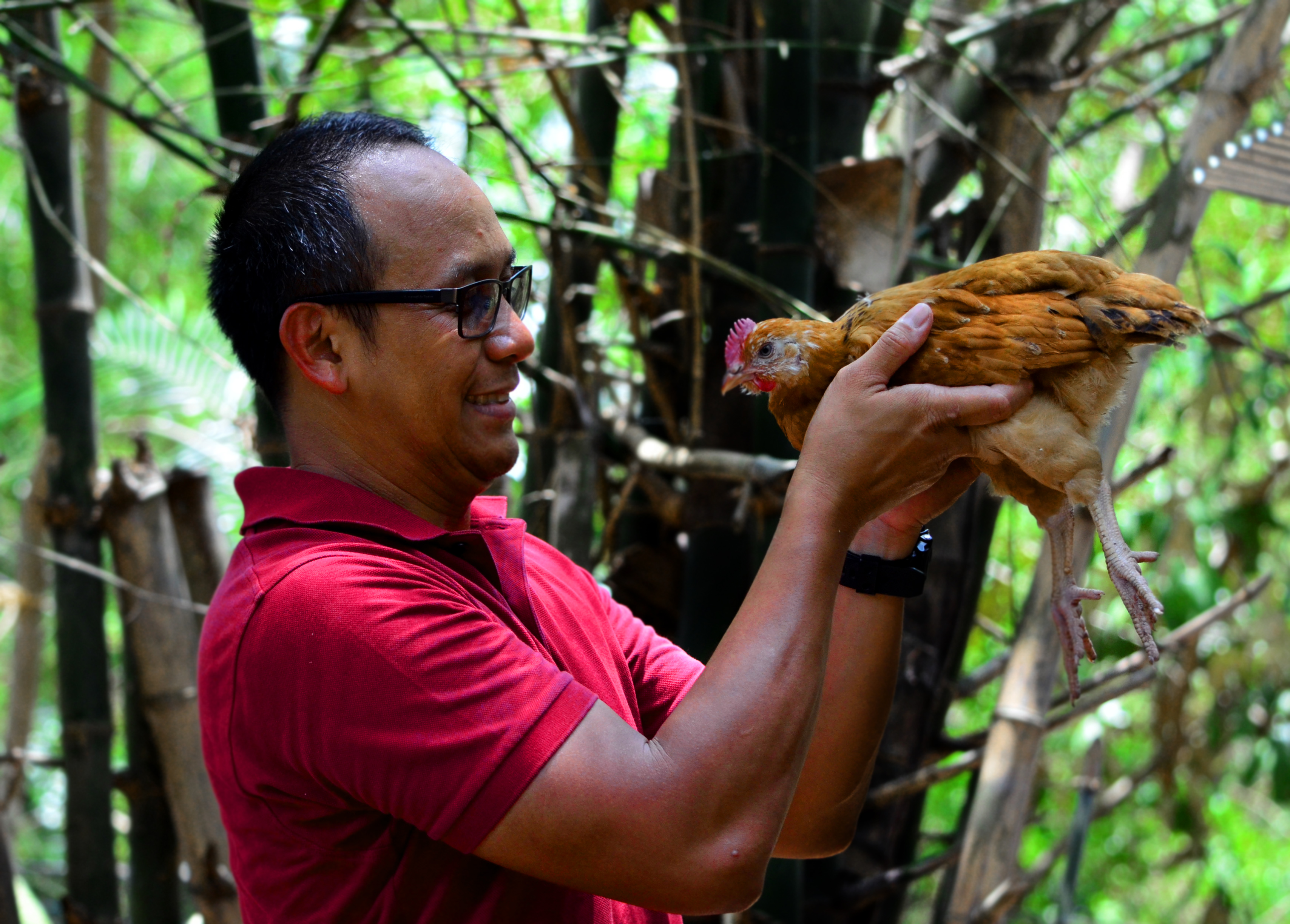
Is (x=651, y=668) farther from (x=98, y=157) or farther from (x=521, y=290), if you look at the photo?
(x=98, y=157)

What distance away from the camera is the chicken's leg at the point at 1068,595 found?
4.72 feet

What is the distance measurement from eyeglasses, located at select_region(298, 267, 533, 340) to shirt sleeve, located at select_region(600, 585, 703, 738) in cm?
51

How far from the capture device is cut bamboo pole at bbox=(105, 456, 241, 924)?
2250 mm

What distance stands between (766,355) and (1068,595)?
59cm

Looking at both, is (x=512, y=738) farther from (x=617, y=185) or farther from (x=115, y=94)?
(x=115, y=94)

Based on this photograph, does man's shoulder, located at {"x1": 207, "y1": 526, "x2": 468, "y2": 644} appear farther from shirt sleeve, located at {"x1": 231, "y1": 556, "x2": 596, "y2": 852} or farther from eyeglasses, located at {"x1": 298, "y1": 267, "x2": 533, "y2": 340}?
eyeglasses, located at {"x1": 298, "y1": 267, "x2": 533, "y2": 340}

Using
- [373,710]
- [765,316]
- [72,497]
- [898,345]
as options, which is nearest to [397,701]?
[373,710]

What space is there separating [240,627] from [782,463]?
1.02 m

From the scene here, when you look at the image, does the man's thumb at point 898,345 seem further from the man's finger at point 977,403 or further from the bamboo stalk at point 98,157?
the bamboo stalk at point 98,157

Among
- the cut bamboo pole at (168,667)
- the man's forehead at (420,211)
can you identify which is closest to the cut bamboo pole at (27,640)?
the cut bamboo pole at (168,667)

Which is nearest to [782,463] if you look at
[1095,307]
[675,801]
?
[1095,307]

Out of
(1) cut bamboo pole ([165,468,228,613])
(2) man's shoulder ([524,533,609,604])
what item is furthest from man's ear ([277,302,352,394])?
(1) cut bamboo pole ([165,468,228,613])

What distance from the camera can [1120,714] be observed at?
4.58m

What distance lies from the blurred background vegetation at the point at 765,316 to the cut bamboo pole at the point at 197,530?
23 centimetres
